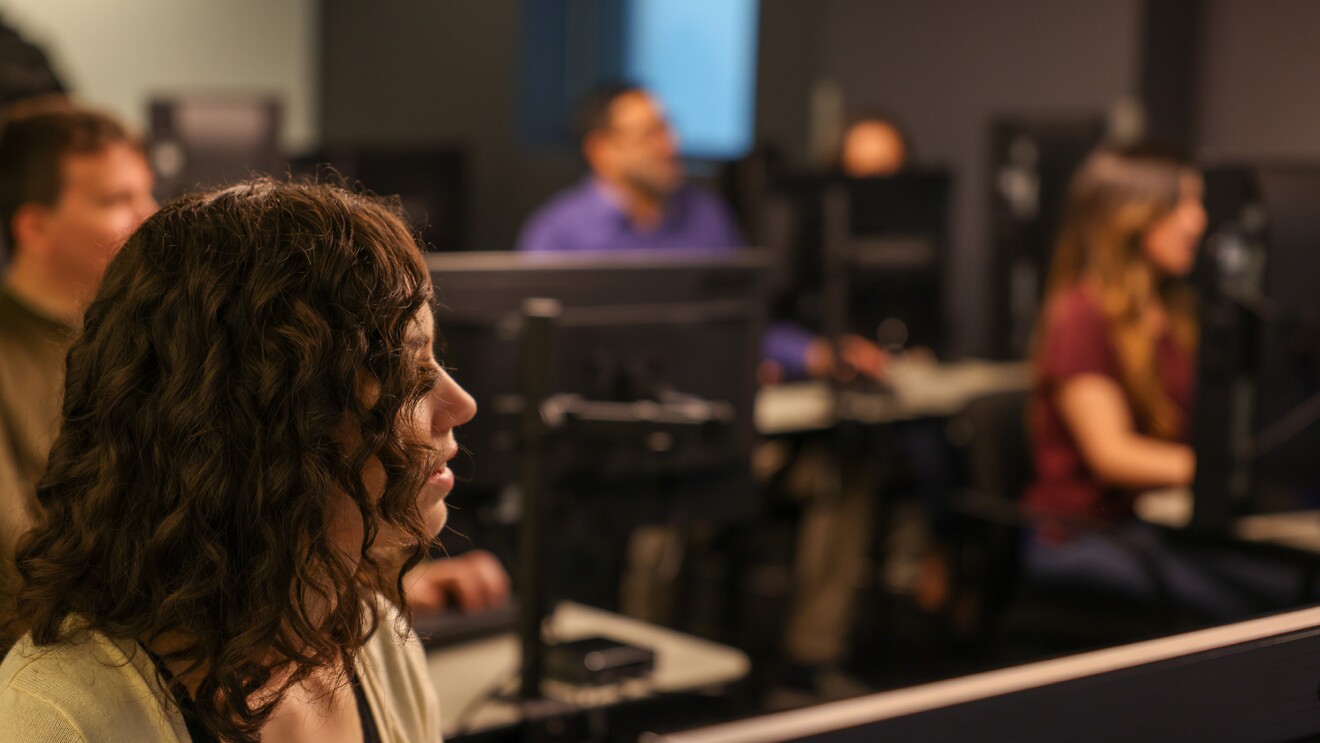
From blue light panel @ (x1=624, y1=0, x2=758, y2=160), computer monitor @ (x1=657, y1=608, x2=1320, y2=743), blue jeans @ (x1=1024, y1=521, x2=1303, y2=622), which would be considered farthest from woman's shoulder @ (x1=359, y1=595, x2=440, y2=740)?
blue light panel @ (x1=624, y1=0, x2=758, y2=160)

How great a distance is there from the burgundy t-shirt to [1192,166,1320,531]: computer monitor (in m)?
0.66

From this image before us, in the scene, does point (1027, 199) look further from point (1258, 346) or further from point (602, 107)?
point (1258, 346)

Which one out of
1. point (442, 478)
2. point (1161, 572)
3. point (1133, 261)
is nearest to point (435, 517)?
point (442, 478)

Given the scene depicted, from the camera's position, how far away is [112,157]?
7.14ft

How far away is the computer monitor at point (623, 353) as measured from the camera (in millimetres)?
1903

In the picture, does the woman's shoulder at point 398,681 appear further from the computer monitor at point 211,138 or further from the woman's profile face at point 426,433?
the computer monitor at point 211,138

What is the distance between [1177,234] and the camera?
119 inches

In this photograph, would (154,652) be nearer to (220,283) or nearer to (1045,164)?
(220,283)

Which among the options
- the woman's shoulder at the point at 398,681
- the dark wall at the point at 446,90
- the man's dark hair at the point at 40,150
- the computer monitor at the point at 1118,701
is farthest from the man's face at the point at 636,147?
the computer monitor at the point at 1118,701

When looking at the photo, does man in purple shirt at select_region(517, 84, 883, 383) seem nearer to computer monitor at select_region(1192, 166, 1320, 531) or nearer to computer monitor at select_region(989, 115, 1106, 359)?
computer monitor at select_region(989, 115, 1106, 359)

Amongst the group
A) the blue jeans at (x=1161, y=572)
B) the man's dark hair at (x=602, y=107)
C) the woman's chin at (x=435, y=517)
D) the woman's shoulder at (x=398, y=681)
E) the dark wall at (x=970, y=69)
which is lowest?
the blue jeans at (x=1161, y=572)

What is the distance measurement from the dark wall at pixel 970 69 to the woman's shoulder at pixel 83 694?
443 cm

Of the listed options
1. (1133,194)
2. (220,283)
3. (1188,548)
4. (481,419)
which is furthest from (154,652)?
(1133,194)

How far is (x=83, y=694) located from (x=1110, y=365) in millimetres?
2500
